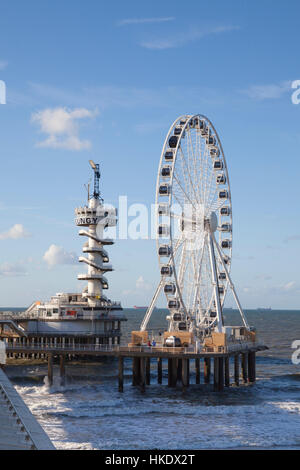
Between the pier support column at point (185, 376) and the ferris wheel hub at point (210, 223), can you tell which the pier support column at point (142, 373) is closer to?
the pier support column at point (185, 376)

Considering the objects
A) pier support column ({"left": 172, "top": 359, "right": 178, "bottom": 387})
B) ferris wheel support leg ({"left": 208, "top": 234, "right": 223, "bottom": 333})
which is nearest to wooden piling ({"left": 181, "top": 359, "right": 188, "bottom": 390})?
pier support column ({"left": 172, "top": 359, "right": 178, "bottom": 387})

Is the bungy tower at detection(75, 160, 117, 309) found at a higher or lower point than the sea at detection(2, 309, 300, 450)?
higher

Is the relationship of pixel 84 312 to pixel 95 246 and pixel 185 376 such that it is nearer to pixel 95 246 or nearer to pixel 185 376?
pixel 95 246

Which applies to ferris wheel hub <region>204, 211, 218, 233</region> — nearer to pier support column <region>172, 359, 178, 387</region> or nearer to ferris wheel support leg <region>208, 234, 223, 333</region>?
ferris wheel support leg <region>208, 234, 223, 333</region>

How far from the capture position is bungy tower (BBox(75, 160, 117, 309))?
95.9 m

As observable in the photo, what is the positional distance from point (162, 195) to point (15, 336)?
34.8 metres

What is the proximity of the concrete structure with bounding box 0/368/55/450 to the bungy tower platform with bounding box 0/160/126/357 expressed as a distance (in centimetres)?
5042

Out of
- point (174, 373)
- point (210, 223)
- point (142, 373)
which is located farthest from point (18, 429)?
point (210, 223)

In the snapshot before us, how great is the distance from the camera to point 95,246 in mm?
97125

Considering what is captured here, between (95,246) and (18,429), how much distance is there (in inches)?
2726

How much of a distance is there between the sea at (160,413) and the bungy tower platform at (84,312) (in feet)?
34.5

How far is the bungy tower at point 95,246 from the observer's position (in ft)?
315
